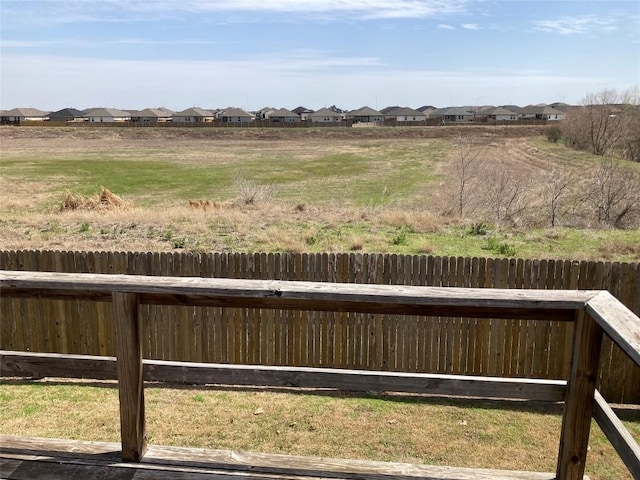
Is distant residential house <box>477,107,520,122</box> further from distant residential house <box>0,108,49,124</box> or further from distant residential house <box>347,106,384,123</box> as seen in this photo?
distant residential house <box>0,108,49,124</box>

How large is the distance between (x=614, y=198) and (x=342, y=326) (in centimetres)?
1353

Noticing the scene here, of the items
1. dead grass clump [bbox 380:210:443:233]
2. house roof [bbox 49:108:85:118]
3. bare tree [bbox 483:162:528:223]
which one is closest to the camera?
dead grass clump [bbox 380:210:443:233]

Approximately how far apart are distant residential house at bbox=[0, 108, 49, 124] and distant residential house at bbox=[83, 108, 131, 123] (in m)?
12.0

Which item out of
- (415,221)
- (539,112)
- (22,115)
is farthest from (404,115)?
(415,221)

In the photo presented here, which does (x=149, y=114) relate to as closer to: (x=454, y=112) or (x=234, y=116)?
(x=234, y=116)

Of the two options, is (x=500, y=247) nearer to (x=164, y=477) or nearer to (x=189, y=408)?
(x=189, y=408)

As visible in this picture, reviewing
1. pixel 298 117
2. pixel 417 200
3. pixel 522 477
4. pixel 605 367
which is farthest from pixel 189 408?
pixel 298 117

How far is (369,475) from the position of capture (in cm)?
290

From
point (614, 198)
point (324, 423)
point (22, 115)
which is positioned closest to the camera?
point (324, 423)

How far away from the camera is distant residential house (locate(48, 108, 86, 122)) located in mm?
147500

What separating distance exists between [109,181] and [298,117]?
11423cm

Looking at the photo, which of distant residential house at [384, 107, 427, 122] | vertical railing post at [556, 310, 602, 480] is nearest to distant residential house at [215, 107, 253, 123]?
distant residential house at [384, 107, 427, 122]

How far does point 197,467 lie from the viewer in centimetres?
297

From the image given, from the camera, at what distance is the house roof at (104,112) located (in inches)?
5837
